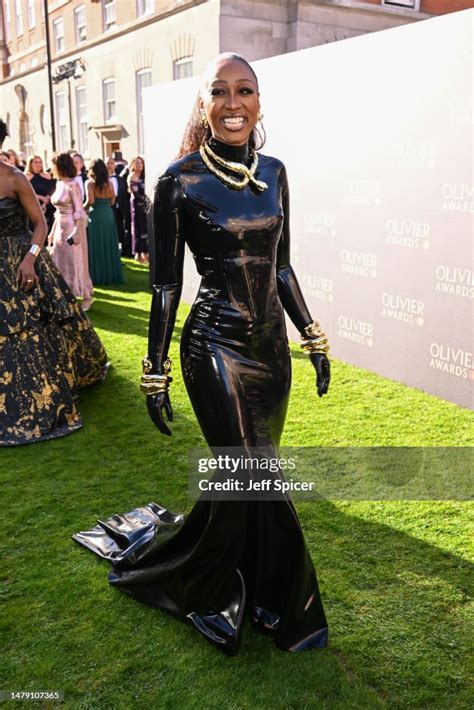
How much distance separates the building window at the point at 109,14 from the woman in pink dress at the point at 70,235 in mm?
15011

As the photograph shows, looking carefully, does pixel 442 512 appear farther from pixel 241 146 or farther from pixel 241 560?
→ pixel 241 146

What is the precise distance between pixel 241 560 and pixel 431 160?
4216mm

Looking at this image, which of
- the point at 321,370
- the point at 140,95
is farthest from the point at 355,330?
the point at 140,95

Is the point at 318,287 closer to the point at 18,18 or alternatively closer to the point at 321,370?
the point at 321,370

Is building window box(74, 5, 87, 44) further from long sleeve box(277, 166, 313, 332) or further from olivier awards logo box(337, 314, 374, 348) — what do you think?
long sleeve box(277, 166, 313, 332)

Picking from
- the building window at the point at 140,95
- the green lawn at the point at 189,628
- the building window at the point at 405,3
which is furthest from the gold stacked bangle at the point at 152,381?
the building window at the point at 405,3

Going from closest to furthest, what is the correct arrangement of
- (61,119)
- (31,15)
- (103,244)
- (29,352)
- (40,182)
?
(29,352) → (103,244) → (40,182) → (61,119) → (31,15)

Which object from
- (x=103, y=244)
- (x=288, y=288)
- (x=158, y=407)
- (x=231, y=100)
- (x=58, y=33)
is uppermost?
(x=58, y=33)

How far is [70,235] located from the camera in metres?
9.00

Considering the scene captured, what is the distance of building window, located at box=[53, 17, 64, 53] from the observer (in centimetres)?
2598

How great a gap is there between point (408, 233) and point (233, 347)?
3.99 metres

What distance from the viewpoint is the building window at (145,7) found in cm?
1928

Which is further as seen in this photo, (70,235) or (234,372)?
(70,235)

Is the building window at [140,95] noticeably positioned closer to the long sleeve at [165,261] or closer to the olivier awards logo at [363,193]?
the olivier awards logo at [363,193]
